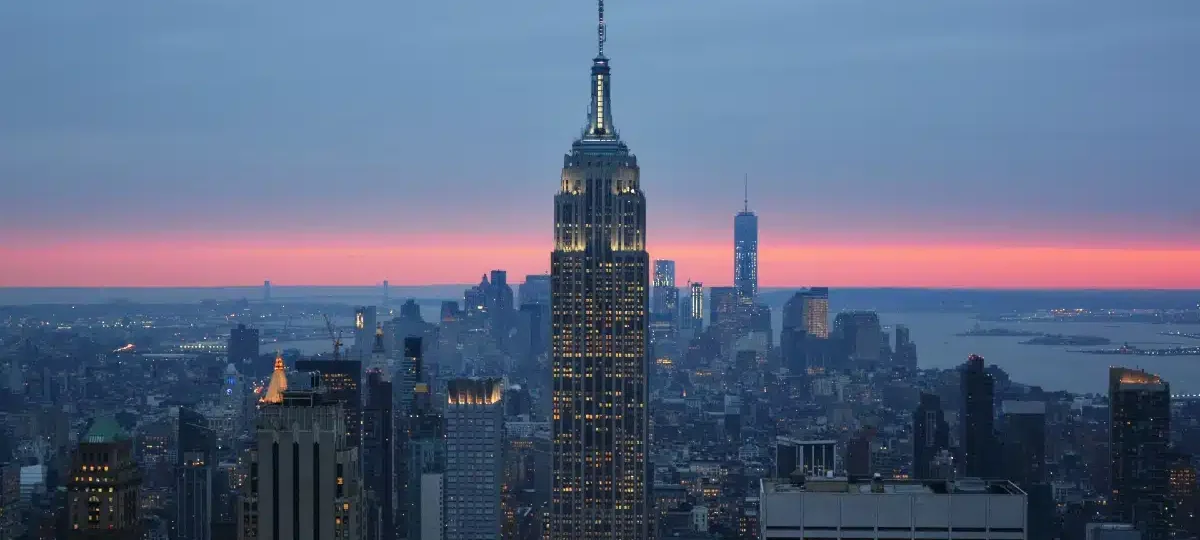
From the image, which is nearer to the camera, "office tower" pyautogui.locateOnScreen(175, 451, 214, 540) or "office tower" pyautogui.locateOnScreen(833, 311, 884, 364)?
"office tower" pyautogui.locateOnScreen(175, 451, 214, 540)

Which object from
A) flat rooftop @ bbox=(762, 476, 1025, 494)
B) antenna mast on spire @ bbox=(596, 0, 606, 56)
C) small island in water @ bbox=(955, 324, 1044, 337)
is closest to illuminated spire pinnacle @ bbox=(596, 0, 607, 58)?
antenna mast on spire @ bbox=(596, 0, 606, 56)

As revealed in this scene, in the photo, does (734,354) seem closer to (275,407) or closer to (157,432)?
(157,432)

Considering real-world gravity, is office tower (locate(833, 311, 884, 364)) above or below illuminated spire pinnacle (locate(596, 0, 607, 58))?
below

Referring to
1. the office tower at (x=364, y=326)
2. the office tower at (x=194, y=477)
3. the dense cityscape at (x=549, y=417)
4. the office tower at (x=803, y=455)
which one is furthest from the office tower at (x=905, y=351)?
the office tower at (x=194, y=477)

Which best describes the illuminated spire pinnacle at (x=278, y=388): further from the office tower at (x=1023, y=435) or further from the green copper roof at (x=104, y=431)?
the office tower at (x=1023, y=435)

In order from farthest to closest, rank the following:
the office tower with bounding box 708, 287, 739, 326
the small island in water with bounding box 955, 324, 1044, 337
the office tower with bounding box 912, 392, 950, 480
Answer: the office tower with bounding box 708, 287, 739, 326
the small island in water with bounding box 955, 324, 1044, 337
the office tower with bounding box 912, 392, 950, 480

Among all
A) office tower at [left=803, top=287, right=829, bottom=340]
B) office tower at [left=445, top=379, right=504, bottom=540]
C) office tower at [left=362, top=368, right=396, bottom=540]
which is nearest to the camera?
office tower at [left=362, top=368, right=396, bottom=540]

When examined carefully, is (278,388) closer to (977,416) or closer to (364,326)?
(364,326)

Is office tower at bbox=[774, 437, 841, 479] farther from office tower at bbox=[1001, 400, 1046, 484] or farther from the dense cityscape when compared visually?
office tower at bbox=[1001, 400, 1046, 484]
